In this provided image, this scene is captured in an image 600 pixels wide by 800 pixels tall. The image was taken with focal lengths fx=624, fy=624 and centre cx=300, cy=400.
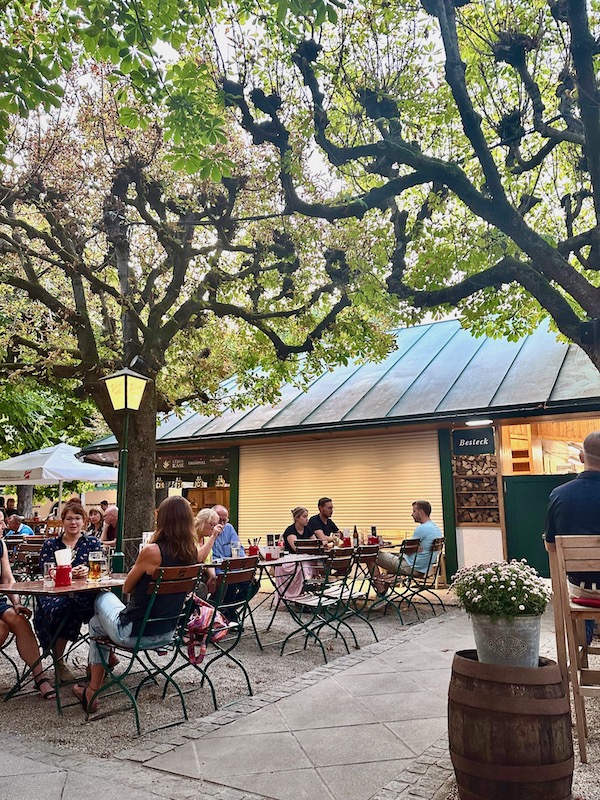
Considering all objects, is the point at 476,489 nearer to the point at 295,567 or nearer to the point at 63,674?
the point at 295,567

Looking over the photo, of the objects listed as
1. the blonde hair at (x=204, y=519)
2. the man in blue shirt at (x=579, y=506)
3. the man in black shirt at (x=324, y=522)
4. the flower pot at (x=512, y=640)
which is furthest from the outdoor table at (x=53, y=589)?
the man in black shirt at (x=324, y=522)

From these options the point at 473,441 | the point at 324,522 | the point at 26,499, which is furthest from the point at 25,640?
the point at 26,499

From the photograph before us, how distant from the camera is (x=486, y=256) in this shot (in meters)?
8.40

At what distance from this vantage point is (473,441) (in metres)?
10.9

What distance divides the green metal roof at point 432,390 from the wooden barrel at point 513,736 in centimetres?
703

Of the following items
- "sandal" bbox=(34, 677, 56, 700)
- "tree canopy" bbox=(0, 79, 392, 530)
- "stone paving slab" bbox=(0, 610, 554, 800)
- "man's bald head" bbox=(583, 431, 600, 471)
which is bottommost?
"stone paving slab" bbox=(0, 610, 554, 800)

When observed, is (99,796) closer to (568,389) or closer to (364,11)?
(364,11)

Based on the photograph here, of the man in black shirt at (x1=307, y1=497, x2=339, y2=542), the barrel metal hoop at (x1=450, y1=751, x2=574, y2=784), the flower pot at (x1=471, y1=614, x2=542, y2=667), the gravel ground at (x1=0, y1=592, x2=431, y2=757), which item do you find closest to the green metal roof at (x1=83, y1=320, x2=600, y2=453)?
the man in black shirt at (x1=307, y1=497, x2=339, y2=542)

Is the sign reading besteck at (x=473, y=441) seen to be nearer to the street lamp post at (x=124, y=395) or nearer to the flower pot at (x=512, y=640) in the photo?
the street lamp post at (x=124, y=395)

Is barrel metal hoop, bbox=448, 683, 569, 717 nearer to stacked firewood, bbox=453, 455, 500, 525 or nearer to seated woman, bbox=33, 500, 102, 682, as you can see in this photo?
seated woman, bbox=33, 500, 102, 682

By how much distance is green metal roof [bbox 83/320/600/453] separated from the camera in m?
9.97

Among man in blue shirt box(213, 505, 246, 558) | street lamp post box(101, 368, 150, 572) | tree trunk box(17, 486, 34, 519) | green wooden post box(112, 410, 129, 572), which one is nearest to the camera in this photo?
green wooden post box(112, 410, 129, 572)

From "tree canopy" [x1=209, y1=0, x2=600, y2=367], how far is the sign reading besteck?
75.9 inches

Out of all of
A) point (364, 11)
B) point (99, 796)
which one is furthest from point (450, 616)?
point (364, 11)
